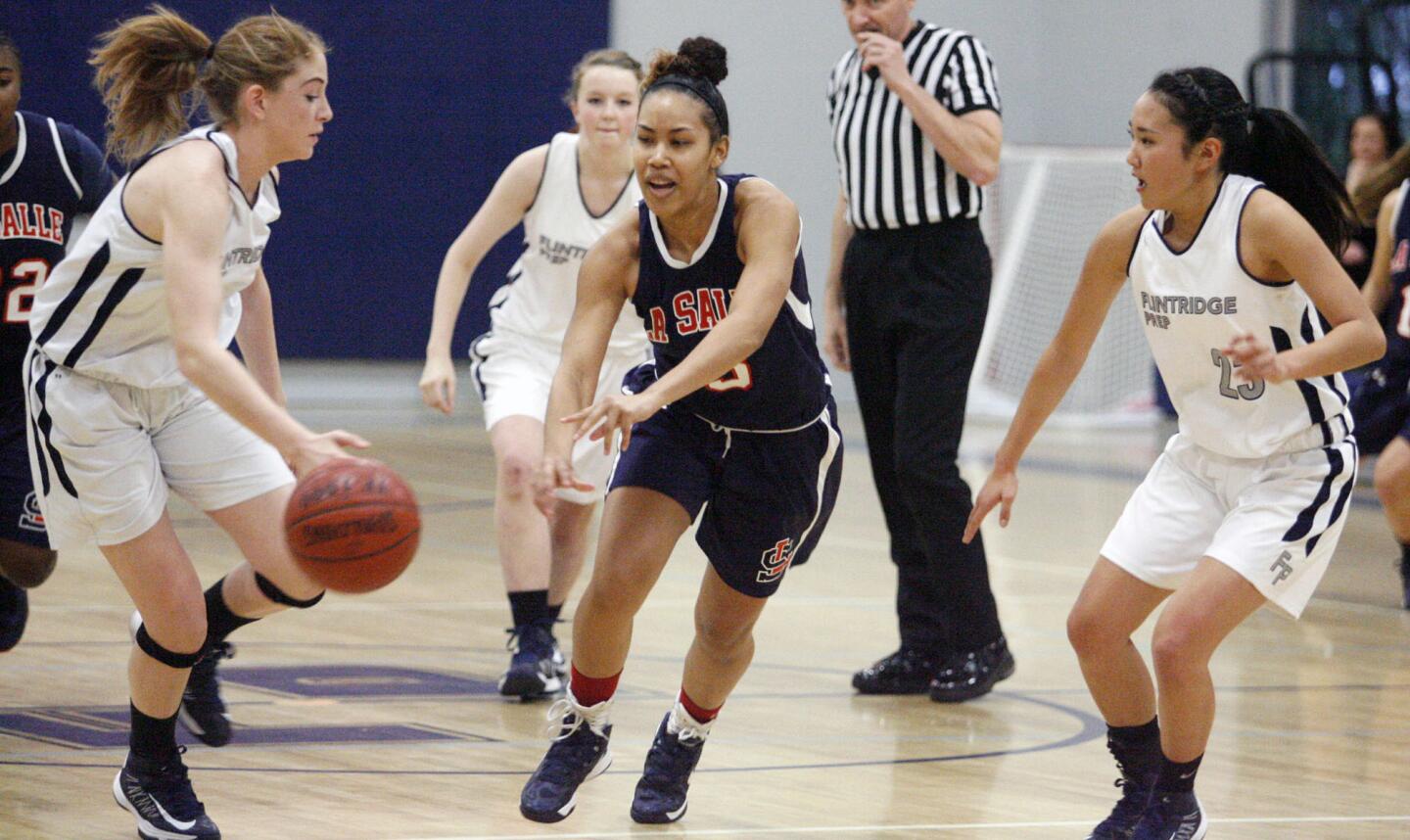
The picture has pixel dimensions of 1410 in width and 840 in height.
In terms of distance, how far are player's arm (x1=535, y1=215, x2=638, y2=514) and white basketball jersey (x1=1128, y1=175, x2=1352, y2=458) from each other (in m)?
1.07

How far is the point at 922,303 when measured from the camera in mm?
5348

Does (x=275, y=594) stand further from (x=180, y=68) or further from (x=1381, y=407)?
(x=1381, y=407)

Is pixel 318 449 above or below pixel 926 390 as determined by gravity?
above

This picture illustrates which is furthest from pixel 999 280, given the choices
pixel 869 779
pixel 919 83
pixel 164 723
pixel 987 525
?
pixel 164 723

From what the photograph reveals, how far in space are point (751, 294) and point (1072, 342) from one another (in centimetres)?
73

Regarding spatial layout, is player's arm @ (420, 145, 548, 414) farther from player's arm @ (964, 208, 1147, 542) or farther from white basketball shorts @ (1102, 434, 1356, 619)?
white basketball shorts @ (1102, 434, 1356, 619)

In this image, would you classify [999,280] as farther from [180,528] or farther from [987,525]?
[180,528]

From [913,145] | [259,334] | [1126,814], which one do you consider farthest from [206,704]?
[913,145]

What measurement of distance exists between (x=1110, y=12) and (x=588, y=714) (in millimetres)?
12833

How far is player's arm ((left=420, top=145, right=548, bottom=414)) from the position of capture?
4.98m

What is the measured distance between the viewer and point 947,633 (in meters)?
5.39

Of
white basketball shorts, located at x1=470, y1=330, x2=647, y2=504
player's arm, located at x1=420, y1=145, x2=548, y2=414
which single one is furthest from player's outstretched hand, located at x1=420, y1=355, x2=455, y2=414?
white basketball shorts, located at x1=470, y1=330, x2=647, y2=504

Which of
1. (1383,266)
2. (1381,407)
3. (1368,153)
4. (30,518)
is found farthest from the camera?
(1368,153)

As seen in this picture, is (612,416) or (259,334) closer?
(612,416)
